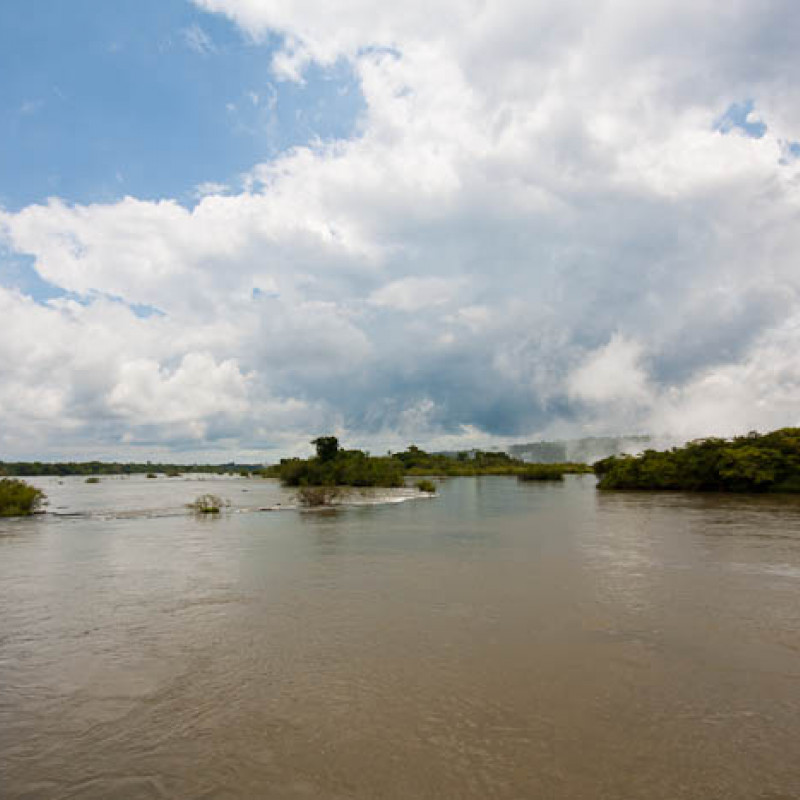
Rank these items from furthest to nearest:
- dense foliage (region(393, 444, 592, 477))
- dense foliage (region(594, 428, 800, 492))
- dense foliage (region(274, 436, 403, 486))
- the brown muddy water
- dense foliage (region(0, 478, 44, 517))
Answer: dense foliage (region(393, 444, 592, 477)) → dense foliage (region(274, 436, 403, 486)) → dense foliage (region(594, 428, 800, 492)) → dense foliage (region(0, 478, 44, 517)) → the brown muddy water

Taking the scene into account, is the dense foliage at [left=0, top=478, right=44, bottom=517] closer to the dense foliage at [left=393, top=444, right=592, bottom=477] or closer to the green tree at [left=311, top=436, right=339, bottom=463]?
the green tree at [left=311, top=436, right=339, bottom=463]

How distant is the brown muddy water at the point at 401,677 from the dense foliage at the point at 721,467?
45.3 meters

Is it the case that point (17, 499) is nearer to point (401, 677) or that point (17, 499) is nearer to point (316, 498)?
point (316, 498)

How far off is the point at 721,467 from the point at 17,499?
69.3m

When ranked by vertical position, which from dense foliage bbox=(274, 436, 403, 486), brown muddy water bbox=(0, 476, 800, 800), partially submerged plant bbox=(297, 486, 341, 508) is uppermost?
dense foliage bbox=(274, 436, 403, 486)

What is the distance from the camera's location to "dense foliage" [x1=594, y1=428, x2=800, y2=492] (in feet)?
199

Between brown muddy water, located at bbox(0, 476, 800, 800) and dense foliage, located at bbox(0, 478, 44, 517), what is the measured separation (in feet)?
70.9

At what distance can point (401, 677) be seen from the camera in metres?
10.6

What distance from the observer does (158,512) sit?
46375 mm

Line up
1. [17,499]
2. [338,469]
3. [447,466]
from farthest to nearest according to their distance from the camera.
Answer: [447,466], [338,469], [17,499]

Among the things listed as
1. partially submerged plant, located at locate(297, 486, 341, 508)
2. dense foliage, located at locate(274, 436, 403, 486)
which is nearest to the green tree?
dense foliage, located at locate(274, 436, 403, 486)

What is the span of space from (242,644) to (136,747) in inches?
184

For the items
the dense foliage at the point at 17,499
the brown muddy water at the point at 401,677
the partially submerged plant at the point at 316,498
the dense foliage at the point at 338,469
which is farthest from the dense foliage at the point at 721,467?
the dense foliage at the point at 17,499

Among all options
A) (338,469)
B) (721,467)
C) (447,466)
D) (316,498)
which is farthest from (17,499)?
(447,466)
